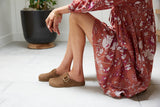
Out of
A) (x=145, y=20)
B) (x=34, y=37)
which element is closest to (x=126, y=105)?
(x=145, y=20)

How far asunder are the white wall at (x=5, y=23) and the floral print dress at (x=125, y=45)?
5.66 feet

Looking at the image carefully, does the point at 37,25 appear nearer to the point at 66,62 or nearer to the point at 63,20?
the point at 63,20

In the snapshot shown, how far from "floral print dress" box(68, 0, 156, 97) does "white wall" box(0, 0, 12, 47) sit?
5.66 feet

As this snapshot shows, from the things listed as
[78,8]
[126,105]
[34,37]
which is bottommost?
[126,105]

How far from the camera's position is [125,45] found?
45.1 inches

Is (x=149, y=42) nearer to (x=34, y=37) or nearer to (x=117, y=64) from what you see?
(x=117, y=64)

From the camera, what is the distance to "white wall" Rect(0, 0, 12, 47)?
2630 millimetres

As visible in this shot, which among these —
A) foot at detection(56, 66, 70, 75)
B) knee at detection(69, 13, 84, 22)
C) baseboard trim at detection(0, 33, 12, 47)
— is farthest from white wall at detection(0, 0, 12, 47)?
knee at detection(69, 13, 84, 22)

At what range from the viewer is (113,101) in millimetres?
1193

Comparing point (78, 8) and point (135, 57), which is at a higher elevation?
point (78, 8)

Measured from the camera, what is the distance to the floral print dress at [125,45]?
45.2 inches

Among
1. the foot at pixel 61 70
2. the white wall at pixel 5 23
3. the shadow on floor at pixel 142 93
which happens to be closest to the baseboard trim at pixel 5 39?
the white wall at pixel 5 23

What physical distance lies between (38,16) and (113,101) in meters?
1.53

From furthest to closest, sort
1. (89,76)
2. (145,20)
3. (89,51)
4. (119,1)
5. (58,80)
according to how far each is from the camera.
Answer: (89,51)
(89,76)
(58,80)
(145,20)
(119,1)
